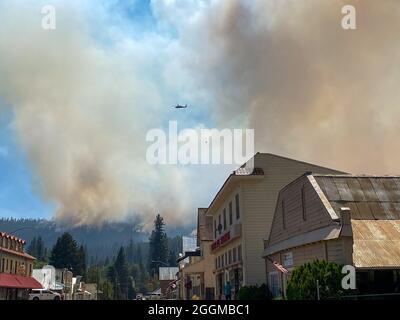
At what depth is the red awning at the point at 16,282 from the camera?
56.0 metres

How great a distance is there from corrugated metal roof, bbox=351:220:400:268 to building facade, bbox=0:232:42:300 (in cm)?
4464

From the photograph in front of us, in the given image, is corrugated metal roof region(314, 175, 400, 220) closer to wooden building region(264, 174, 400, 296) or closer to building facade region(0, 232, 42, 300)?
wooden building region(264, 174, 400, 296)

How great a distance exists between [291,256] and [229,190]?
16.2 meters

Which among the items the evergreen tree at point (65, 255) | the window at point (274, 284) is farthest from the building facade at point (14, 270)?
the evergreen tree at point (65, 255)

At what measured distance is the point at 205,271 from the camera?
60.1 metres

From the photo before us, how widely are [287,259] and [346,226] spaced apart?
8.07 meters

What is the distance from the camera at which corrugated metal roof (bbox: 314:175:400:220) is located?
69.8ft

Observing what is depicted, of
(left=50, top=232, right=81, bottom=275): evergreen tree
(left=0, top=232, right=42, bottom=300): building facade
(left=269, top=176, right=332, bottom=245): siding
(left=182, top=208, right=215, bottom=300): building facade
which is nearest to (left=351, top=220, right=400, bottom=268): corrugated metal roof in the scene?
(left=269, top=176, right=332, bottom=245): siding

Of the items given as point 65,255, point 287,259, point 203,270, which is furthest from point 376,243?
point 65,255

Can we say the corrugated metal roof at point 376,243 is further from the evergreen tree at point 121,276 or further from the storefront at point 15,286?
the evergreen tree at point 121,276

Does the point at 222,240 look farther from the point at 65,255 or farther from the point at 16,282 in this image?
the point at 65,255
